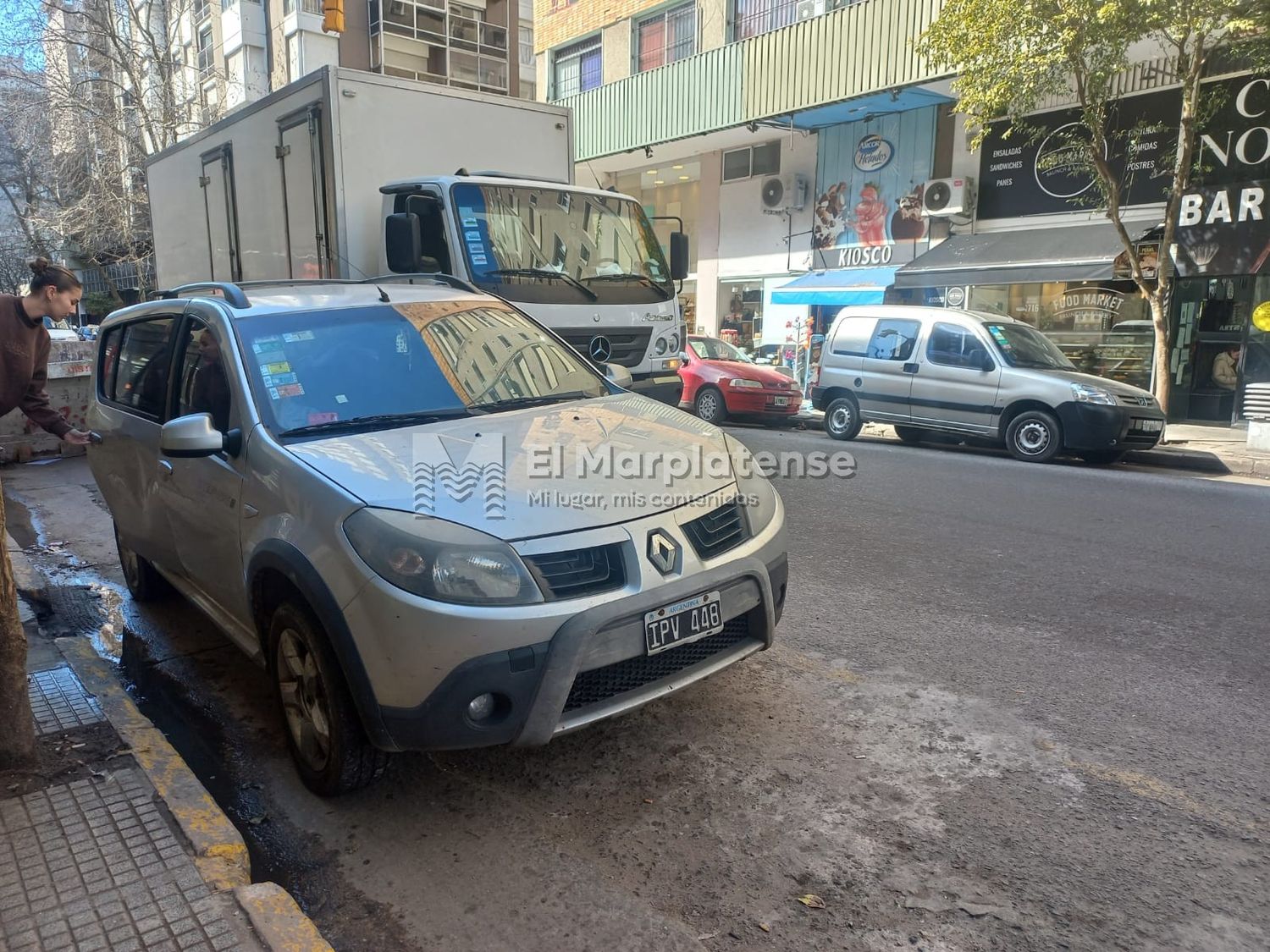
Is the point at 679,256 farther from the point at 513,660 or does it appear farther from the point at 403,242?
the point at 513,660

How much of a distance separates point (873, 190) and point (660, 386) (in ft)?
37.6

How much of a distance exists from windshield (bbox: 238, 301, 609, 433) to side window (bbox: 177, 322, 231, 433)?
19cm

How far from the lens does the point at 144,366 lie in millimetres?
4473

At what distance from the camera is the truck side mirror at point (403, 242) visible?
22.9ft

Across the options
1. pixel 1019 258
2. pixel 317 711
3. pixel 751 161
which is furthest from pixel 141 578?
pixel 751 161

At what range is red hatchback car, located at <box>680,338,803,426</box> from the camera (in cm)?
1402

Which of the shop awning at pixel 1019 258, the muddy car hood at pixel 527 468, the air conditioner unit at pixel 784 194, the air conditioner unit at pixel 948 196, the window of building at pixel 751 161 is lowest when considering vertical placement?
the muddy car hood at pixel 527 468

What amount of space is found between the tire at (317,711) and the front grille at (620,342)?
4.66 m

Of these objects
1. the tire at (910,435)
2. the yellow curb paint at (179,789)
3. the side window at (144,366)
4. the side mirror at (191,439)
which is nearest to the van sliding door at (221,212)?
the side window at (144,366)

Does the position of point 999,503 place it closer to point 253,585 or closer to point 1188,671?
point 1188,671

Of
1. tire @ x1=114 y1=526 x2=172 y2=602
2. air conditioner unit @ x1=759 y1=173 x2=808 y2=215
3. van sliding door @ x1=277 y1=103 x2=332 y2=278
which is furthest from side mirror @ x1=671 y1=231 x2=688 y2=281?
air conditioner unit @ x1=759 y1=173 x2=808 y2=215

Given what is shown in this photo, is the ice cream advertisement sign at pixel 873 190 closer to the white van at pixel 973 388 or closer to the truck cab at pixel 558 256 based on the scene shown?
the white van at pixel 973 388

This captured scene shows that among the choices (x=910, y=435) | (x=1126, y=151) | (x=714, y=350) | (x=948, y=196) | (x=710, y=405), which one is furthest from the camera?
(x=948, y=196)

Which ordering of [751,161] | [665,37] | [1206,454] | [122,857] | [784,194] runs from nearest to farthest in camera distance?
[122,857] < [1206,454] < [784,194] < [751,161] < [665,37]
